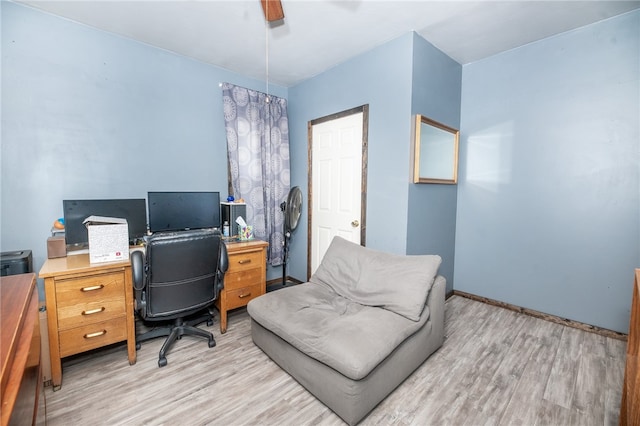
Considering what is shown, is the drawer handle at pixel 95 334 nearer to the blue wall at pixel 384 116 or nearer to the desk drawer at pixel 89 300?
the desk drawer at pixel 89 300

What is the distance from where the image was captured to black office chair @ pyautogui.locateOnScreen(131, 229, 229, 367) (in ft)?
6.16

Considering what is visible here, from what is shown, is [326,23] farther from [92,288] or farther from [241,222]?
[92,288]

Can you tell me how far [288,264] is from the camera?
157 inches

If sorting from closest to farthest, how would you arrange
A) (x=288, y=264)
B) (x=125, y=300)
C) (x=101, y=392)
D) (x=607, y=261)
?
(x=101, y=392)
(x=125, y=300)
(x=607, y=261)
(x=288, y=264)

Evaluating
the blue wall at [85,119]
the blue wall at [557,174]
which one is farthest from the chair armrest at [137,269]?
the blue wall at [557,174]

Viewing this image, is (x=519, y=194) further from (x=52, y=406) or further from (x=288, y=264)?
(x=52, y=406)

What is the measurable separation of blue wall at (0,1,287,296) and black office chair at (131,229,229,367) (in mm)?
1120

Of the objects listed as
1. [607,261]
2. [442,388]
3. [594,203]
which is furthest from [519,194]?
[442,388]

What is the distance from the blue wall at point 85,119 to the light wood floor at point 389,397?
1.36 m

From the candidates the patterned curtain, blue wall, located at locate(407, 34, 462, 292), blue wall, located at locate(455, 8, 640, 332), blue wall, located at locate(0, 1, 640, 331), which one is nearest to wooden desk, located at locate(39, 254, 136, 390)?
blue wall, located at locate(0, 1, 640, 331)

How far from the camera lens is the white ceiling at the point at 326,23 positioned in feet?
7.03

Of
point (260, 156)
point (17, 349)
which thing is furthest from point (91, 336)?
point (260, 156)

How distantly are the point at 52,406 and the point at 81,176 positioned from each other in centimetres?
177

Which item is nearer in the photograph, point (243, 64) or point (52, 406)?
point (52, 406)
